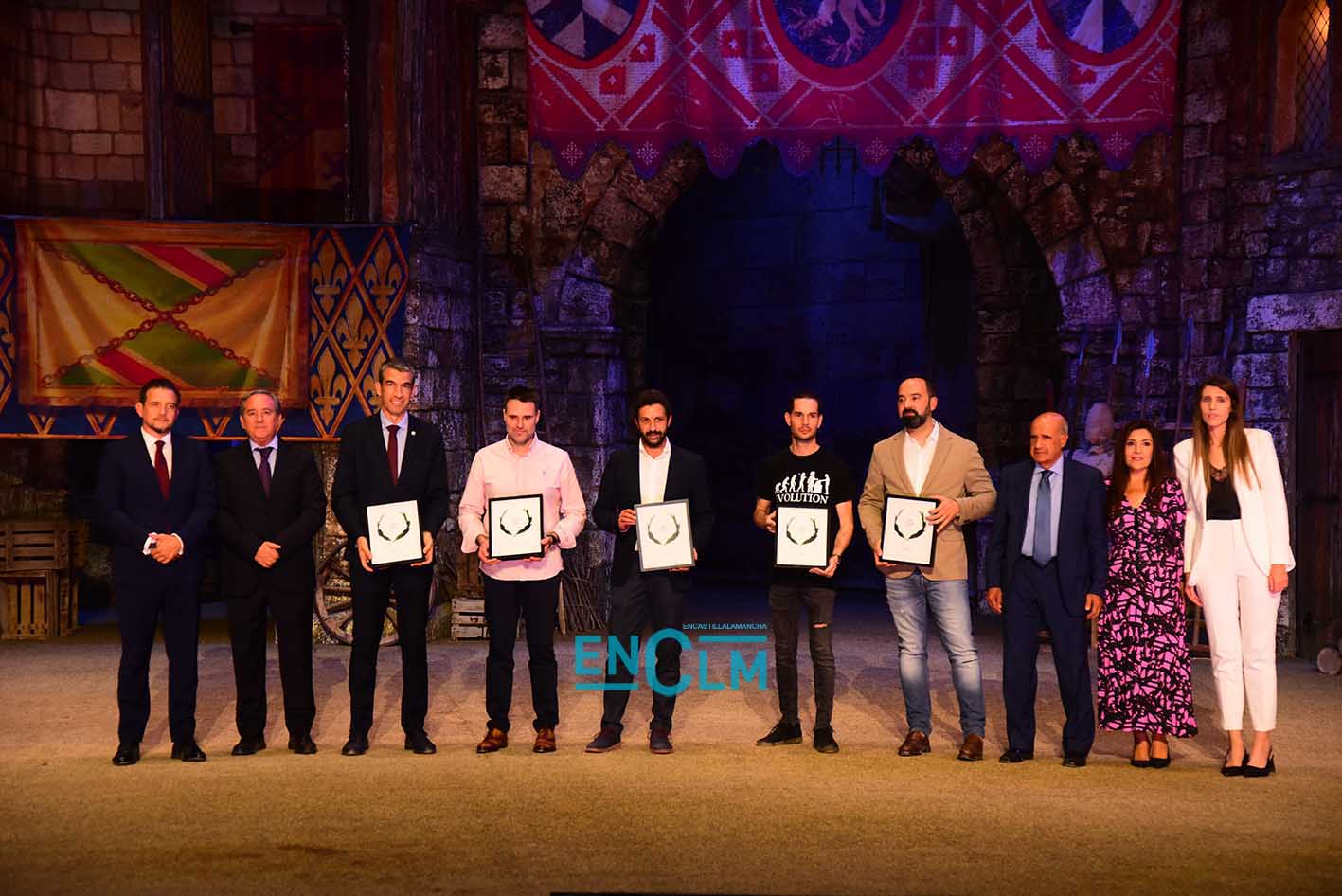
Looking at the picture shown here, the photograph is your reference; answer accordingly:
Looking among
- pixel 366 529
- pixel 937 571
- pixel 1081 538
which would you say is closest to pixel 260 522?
pixel 366 529

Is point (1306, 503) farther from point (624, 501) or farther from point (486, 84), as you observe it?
point (486, 84)

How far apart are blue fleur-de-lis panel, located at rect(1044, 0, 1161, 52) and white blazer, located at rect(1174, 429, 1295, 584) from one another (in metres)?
4.71

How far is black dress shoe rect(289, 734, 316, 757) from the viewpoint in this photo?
20.7 ft

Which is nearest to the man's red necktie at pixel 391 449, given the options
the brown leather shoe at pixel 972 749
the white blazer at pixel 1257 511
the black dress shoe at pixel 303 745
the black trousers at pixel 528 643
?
the black trousers at pixel 528 643

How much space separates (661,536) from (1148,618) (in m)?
2.07

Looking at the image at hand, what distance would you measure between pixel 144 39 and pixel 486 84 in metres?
2.34

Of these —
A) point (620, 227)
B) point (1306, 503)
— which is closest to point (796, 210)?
point (620, 227)

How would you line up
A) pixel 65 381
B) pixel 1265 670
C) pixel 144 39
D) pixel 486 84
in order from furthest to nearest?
pixel 486 84 < pixel 144 39 < pixel 65 381 < pixel 1265 670

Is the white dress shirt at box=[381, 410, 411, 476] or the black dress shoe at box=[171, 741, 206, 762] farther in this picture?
the white dress shirt at box=[381, 410, 411, 476]

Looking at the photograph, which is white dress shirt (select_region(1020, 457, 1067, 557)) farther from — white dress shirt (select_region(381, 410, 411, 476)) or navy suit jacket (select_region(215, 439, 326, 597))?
navy suit jacket (select_region(215, 439, 326, 597))

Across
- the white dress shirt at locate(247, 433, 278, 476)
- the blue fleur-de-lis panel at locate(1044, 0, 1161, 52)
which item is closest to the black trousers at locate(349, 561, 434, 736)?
the white dress shirt at locate(247, 433, 278, 476)

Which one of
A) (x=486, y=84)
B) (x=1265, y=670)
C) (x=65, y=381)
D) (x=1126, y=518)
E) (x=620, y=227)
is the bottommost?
(x=1265, y=670)

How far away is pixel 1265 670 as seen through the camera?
6.01m

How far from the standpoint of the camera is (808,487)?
6410mm
